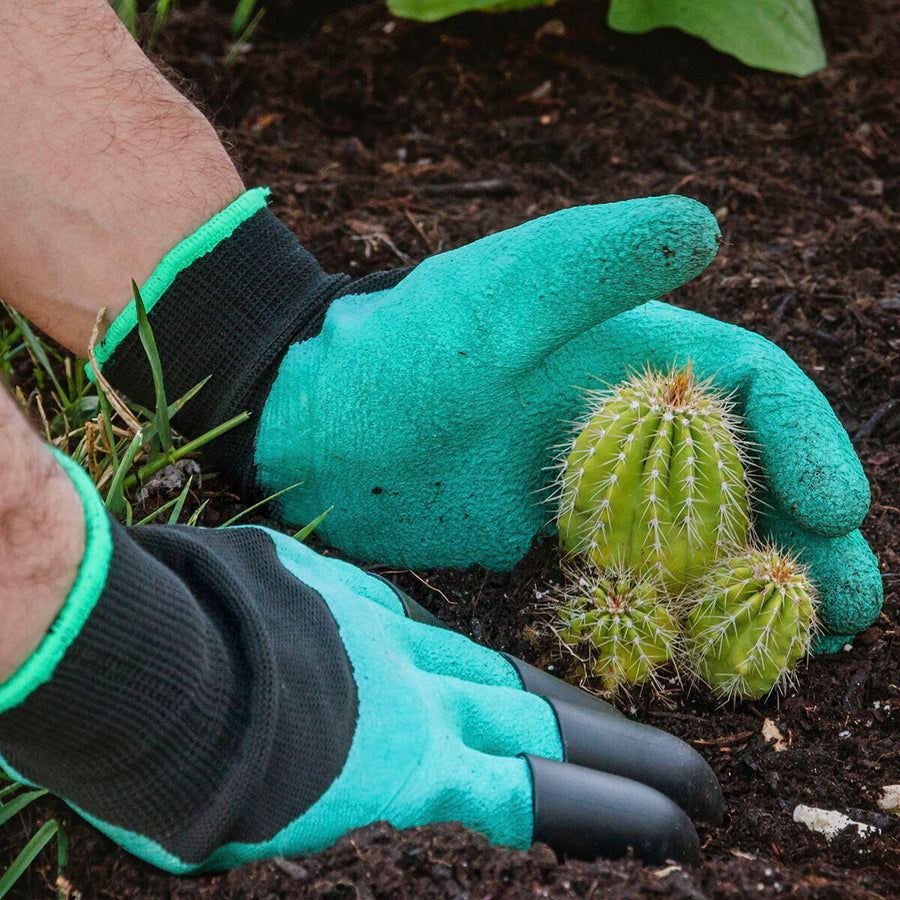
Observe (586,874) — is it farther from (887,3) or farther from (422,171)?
(887,3)

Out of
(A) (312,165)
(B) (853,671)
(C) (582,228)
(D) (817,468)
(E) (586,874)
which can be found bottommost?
(B) (853,671)

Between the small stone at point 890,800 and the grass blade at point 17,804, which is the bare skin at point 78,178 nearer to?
the grass blade at point 17,804

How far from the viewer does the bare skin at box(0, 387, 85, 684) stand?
2.96ft

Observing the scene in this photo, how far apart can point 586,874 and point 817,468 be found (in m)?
0.64

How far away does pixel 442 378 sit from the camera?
1437 mm

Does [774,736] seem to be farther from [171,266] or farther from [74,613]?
[171,266]

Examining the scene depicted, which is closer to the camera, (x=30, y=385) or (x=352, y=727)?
(x=352, y=727)

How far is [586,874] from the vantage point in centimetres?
95

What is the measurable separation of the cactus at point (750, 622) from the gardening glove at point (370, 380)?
1.10ft

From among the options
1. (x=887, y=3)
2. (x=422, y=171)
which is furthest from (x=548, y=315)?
(x=887, y=3)

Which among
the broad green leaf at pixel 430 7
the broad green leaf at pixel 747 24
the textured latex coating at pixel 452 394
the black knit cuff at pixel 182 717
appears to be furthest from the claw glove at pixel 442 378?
the broad green leaf at pixel 747 24

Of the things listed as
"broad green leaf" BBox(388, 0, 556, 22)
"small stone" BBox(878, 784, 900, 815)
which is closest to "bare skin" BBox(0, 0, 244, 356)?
"broad green leaf" BBox(388, 0, 556, 22)

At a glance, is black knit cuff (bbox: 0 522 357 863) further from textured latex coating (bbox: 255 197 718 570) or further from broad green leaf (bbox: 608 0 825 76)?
broad green leaf (bbox: 608 0 825 76)

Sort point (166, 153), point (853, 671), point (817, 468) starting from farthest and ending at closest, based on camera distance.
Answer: point (166, 153), point (853, 671), point (817, 468)
